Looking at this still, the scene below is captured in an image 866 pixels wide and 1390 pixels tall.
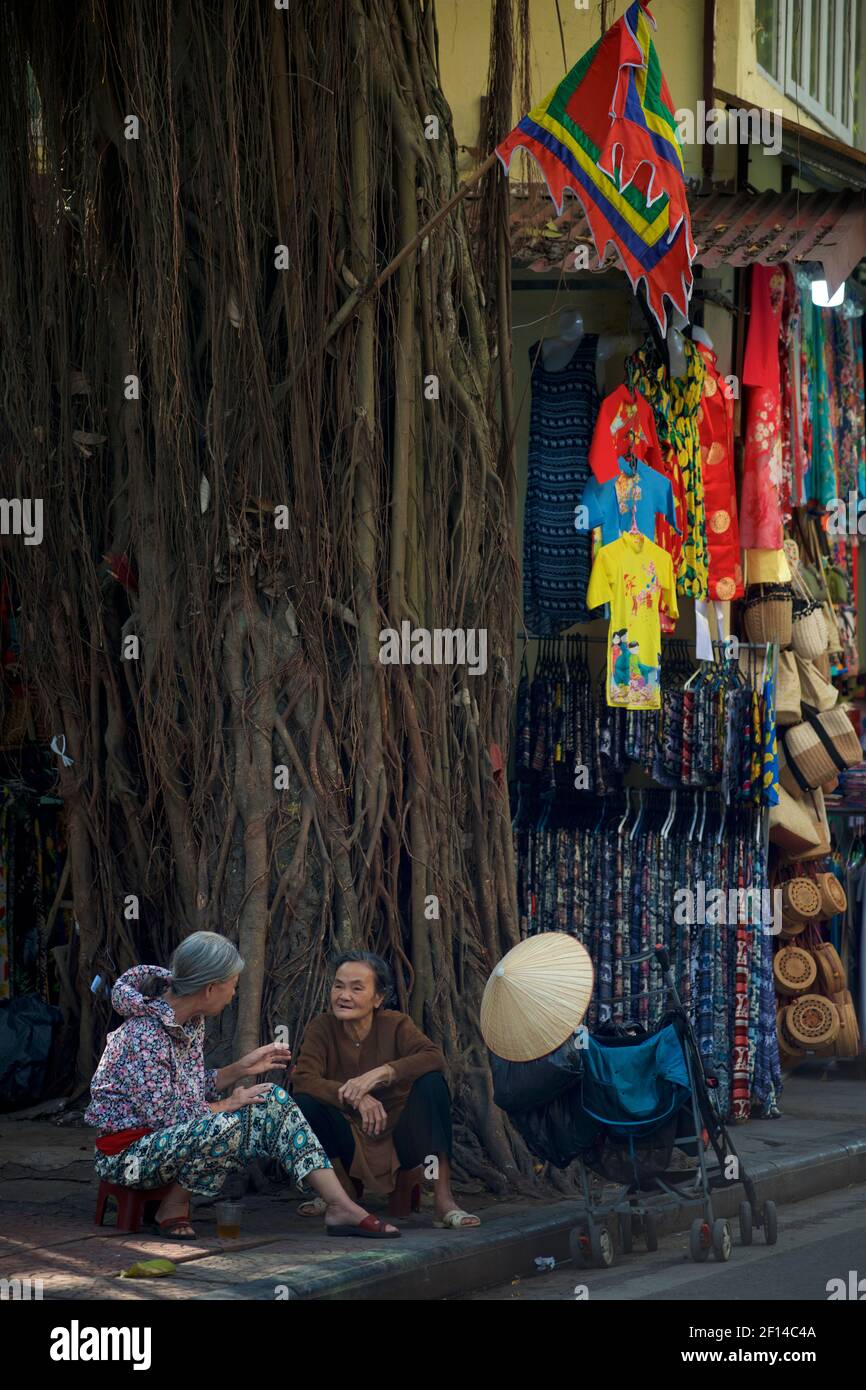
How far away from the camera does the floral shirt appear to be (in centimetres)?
596

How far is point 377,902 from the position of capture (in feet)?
23.5

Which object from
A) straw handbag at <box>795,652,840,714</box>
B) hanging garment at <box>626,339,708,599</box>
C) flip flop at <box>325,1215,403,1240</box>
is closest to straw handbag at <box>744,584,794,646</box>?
straw handbag at <box>795,652,840,714</box>

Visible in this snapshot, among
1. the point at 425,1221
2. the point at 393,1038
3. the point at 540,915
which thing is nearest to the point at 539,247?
the point at 540,915

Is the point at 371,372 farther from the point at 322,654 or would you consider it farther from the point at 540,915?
the point at 540,915

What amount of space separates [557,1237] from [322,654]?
7.51 feet

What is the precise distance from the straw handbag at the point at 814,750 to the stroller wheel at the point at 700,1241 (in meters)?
3.80

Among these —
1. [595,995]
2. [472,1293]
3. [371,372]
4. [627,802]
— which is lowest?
[472,1293]

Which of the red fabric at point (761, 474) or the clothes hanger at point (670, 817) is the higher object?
the red fabric at point (761, 474)

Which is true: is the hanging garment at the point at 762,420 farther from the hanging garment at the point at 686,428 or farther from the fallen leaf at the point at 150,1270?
the fallen leaf at the point at 150,1270

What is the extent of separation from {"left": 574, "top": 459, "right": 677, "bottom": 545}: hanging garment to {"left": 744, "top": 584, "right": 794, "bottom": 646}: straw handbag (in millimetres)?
1120

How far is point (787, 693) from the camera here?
973 cm

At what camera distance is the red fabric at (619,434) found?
865 cm

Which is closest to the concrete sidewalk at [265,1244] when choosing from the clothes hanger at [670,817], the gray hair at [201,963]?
the gray hair at [201,963]

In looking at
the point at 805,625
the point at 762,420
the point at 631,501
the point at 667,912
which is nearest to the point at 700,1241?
the point at 667,912
